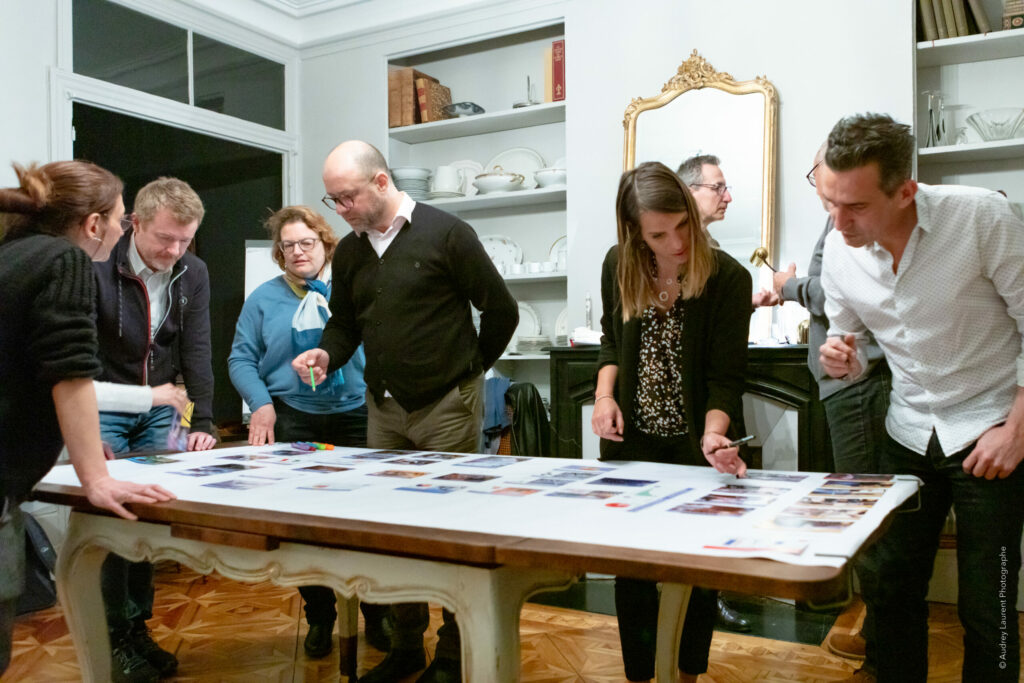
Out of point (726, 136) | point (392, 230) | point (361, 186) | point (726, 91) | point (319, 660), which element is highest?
point (726, 91)

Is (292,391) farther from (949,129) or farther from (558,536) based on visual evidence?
(949,129)

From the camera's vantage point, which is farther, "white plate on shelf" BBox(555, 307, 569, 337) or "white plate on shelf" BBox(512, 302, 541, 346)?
"white plate on shelf" BBox(512, 302, 541, 346)

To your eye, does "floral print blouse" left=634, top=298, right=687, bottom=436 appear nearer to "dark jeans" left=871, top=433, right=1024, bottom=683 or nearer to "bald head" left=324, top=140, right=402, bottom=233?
"dark jeans" left=871, top=433, right=1024, bottom=683

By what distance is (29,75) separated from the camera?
3.56 m

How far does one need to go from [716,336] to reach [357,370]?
1289mm

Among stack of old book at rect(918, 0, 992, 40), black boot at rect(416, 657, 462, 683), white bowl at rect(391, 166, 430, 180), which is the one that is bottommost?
black boot at rect(416, 657, 462, 683)

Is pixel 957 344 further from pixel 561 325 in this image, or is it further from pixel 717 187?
pixel 561 325

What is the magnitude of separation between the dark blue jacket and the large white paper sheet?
431 mm

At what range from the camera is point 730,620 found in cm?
294

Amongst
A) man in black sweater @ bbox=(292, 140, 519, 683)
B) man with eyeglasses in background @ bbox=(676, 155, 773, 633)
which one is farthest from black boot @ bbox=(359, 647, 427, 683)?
man with eyeglasses in background @ bbox=(676, 155, 773, 633)

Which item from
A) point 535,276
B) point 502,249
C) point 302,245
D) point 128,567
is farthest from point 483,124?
point 128,567

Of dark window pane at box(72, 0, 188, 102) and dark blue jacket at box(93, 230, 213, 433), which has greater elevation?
dark window pane at box(72, 0, 188, 102)

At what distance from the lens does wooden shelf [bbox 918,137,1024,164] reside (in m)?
Result: 3.27

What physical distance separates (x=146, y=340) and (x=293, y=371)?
45 centimetres
